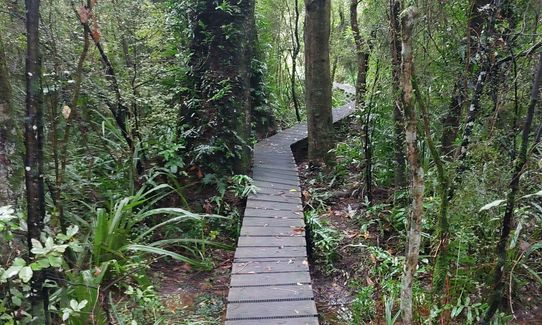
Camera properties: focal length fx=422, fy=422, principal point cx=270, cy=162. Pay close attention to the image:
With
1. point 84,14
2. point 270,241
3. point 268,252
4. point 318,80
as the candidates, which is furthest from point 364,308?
point 318,80

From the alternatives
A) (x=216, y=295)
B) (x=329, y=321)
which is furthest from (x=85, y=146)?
(x=329, y=321)

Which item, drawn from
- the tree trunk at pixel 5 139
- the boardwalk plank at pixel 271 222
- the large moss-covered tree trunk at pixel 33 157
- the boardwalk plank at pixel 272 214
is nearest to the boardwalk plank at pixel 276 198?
the boardwalk plank at pixel 272 214

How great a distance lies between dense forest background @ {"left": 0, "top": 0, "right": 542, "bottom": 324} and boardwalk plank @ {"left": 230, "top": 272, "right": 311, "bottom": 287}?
40 centimetres

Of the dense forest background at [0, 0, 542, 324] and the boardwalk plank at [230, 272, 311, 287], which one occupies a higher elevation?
the dense forest background at [0, 0, 542, 324]

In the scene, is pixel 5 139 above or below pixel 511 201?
above

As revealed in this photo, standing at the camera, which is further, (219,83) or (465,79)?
(219,83)

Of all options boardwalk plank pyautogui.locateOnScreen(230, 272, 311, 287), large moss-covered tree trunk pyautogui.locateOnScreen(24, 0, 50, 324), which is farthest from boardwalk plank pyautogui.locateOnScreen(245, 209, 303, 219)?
large moss-covered tree trunk pyautogui.locateOnScreen(24, 0, 50, 324)

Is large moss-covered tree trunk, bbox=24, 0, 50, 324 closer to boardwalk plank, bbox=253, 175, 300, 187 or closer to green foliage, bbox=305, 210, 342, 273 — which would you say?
green foliage, bbox=305, 210, 342, 273

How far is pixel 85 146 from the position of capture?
4738 millimetres

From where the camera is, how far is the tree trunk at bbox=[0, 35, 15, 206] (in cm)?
249

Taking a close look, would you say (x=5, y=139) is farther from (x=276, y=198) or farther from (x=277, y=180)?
(x=277, y=180)

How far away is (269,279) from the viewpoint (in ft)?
11.8

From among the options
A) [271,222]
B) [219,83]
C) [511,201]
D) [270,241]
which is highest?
[219,83]

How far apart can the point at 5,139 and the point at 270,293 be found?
2.16 metres
